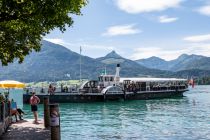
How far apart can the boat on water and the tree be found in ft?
164

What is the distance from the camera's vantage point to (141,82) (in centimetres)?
9081

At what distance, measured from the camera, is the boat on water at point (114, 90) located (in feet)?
253

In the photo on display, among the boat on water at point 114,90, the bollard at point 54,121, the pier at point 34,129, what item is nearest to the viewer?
the bollard at point 54,121

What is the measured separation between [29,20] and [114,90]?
58.0 metres

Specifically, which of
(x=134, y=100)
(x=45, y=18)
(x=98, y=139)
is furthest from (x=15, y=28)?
(x=134, y=100)

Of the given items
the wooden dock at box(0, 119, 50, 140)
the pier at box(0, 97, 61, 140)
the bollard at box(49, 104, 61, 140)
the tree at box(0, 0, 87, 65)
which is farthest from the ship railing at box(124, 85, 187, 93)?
the bollard at box(49, 104, 61, 140)

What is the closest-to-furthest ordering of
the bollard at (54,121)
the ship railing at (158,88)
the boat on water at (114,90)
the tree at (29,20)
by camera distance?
the bollard at (54,121) → the tree at (29,20) → the boat on water at (114,90) → the ship railing at (158,88)

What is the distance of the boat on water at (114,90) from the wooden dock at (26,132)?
50.8 metres

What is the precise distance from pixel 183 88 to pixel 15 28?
83.3 meters

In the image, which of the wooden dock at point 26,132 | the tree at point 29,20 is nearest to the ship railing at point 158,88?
the tree at point 29,20

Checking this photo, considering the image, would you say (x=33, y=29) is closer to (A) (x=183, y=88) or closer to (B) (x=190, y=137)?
(B) (x=190, y=137)

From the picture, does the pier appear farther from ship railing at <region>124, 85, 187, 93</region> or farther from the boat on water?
ship railing at <region>124, 85, 187, 93</region>

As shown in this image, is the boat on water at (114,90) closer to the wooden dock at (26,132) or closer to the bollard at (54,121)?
the wooden dock at (26,132)

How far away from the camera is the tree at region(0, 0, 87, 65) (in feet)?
67.4
